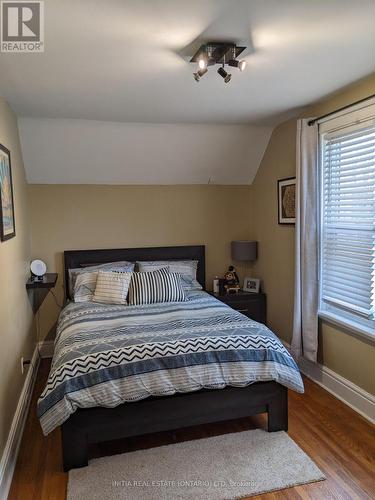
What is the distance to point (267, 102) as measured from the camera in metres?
3.06

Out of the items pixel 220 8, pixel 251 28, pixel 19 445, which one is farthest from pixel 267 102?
pixel 19 445

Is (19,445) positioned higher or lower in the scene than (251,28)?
lower

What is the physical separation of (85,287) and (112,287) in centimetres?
32

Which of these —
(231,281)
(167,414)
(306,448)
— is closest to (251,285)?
(231,281)

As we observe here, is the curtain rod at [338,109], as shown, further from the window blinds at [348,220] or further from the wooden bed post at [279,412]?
the wooden bed post at [279,412]

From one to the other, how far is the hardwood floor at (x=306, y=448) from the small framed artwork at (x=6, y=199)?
4.66 feet

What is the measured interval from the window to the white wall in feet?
3.79

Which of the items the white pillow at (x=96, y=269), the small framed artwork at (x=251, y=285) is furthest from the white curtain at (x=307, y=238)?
the white pillow at (x=96, y=269)

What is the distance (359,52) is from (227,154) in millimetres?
2088

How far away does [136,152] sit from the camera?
3.88 metres

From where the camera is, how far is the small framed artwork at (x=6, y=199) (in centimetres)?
245

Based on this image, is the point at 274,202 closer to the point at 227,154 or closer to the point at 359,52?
the point at 227,154

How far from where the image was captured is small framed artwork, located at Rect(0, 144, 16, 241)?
2.45 m

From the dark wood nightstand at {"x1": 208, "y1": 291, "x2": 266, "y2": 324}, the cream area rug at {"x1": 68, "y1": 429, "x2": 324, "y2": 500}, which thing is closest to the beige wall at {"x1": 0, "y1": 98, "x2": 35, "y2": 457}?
the cream area rug at {"x1": 68, "y1": 429, "x2": 324, "y2": 500}
